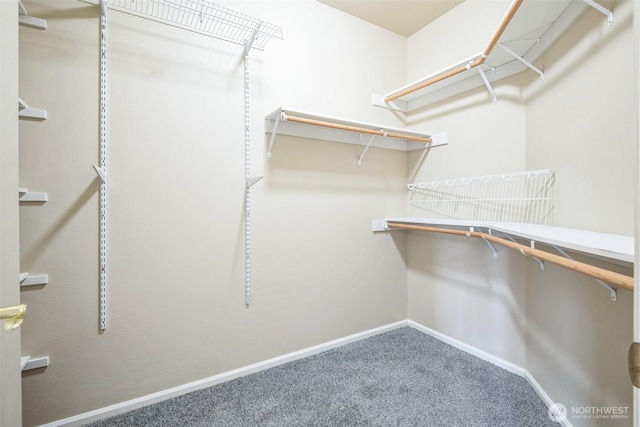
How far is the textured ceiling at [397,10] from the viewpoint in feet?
6.77

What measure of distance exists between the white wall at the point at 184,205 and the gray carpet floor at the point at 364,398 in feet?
0.52

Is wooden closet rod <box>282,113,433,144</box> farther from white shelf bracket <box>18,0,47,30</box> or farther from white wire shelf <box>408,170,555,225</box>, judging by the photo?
white shelf bracket <box>18,0,47,30</box>

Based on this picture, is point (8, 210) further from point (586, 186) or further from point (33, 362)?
point (586, 186)

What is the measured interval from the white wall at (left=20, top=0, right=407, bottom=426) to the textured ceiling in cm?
9

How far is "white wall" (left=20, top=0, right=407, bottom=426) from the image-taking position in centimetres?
134

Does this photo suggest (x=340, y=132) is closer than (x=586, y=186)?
No

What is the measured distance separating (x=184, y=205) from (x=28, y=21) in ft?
3.40

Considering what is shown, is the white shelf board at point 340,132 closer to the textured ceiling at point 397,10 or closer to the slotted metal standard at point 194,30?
the slotted metal standard at point 194,30

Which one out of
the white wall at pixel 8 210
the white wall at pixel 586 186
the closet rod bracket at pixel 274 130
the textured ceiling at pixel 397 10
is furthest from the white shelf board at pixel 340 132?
the white wall at pixel 8 210

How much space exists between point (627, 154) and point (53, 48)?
7.88ft

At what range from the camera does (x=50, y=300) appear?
1.33 m

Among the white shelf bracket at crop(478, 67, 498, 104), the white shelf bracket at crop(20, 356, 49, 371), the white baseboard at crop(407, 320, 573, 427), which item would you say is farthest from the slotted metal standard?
the white baseboard at crop(407, 320, 573, 427)

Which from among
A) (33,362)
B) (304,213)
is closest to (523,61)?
(304,213)

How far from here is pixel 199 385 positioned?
1.65 m
